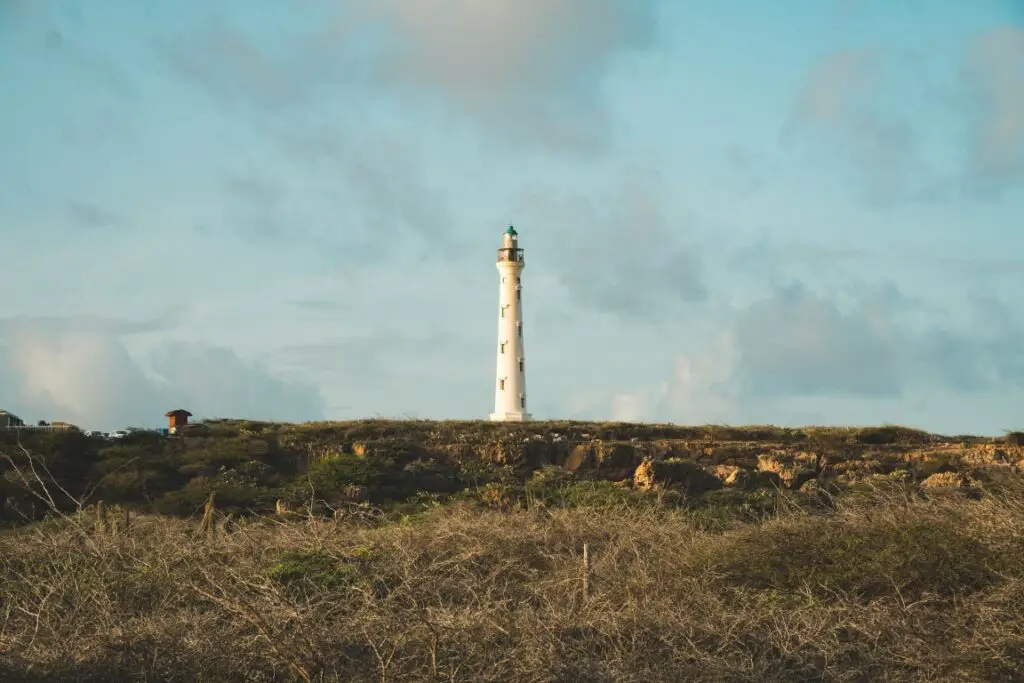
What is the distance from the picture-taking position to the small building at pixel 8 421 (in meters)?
35.2

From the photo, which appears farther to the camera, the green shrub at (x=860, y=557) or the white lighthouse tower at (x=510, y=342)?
the white lighthouse tower at (x=510, y=342)

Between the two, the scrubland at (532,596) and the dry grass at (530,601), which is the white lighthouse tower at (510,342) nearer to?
the scrubland at (532,596)

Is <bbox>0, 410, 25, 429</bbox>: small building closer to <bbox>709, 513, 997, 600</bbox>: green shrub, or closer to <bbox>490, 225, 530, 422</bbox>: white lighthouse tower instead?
<bbox>490, 225, 530, 422</bbox>: white lighthouse tower

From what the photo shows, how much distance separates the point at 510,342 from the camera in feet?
161

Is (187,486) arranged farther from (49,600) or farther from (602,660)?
(602,660)

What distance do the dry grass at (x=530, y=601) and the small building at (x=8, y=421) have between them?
70.2 ft

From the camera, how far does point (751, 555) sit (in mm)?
15453

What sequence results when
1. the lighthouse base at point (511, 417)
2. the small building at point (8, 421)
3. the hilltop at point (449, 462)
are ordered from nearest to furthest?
the hilltop at point (449, 462) < the small building at point (8, 421) < the lighthouse base at point (511, 417)

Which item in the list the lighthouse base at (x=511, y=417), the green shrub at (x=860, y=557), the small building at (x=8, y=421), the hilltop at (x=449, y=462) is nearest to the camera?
the green shrub at (x=860, y=557)

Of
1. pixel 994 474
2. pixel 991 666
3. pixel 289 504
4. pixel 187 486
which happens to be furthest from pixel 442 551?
pixel 994 474

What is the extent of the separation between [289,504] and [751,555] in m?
13.0

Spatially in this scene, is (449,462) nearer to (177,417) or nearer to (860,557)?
(177,417)

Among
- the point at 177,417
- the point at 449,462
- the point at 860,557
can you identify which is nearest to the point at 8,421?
the point at 177,417

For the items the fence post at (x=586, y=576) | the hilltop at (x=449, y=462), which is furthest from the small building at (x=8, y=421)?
the fence post at (x=586, y=576)
